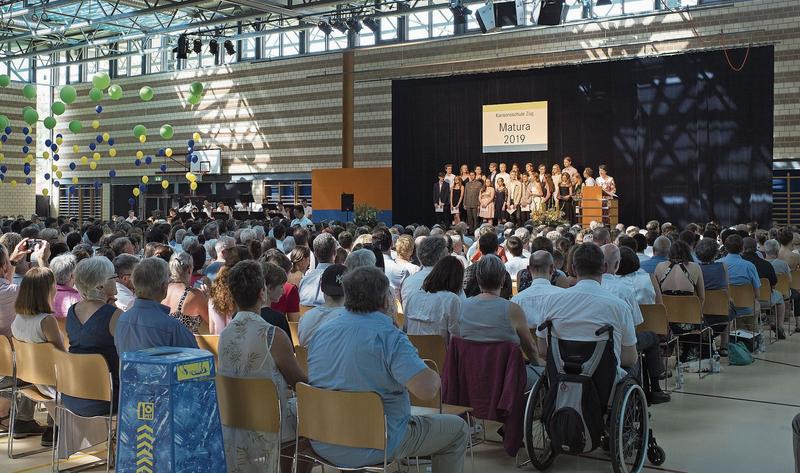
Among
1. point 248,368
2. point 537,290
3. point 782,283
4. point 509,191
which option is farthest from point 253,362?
point 509,191

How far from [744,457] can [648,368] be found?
977mm

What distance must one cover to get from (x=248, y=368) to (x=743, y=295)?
19.6ft

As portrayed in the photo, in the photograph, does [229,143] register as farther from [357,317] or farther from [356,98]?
[357,317]

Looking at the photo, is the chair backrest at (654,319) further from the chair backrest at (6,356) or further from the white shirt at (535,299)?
the chair backrest at (6,356)

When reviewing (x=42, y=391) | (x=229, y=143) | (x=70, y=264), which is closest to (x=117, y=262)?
(x=70, y=264)

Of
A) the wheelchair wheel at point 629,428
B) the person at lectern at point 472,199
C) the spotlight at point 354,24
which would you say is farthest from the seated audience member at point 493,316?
the person at lectern at point 472,199

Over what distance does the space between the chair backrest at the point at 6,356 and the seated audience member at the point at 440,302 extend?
2449mm

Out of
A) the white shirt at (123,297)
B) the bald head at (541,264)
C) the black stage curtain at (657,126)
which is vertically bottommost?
the white shirt at (123,297)

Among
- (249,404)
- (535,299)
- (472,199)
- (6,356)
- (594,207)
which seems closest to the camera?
(249,404)

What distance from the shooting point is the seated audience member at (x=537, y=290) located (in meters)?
5.27

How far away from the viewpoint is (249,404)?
3633 millimetres

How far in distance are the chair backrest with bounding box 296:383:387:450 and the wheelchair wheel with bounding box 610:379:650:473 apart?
150cm

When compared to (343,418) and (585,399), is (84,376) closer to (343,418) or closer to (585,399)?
(343,418)

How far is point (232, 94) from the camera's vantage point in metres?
26.3
